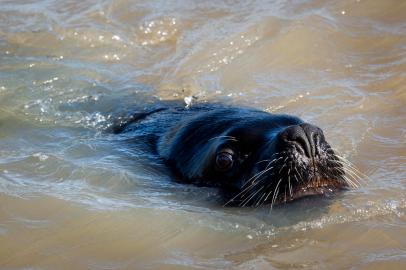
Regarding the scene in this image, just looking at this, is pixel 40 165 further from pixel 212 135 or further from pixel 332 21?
pixel 332 21

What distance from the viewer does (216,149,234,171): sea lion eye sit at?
423 cm

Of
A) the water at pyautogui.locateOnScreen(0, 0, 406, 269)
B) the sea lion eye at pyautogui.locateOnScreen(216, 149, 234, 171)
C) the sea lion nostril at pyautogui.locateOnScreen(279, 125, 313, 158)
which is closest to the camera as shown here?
the water at pyautogui.locateOnScreen(0, 0, 406, 269)

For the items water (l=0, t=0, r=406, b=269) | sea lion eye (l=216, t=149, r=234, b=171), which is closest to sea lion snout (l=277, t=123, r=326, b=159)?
water (l=0, t=0, r=406, b=269)

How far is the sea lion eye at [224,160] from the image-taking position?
13.9 feet

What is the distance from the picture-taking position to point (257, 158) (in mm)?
4109

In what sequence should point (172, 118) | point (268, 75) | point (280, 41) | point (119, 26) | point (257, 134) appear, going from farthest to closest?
point (119, 26) → point (280, 41) → point (268, 75) → point (172, 118) → point (257, 134)

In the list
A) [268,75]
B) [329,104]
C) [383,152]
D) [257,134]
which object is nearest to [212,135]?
[257,134]

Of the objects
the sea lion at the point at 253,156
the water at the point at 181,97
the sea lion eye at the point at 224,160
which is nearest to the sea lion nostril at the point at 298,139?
the sea lion at the point at 253,156

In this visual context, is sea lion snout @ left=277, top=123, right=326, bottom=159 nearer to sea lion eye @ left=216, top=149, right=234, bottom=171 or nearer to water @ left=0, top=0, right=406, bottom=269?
water @ left=0, top=0, right=406, bottom=269

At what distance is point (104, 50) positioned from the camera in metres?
7.78

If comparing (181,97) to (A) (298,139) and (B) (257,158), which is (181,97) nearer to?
(B) (257,158)

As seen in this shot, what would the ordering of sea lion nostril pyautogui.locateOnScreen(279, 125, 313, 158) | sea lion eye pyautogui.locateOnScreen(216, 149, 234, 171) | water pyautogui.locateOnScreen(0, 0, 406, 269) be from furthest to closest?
sea lion eye pyautogui.locateOnScreen(216, 149, 234, 171) < sea lion nostril pyautogui.locateOnScreen(279, 125, 313, 158) < water pyautogui.locateOnScreen(0, 0, 406, 269)

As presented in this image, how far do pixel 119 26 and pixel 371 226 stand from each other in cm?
505

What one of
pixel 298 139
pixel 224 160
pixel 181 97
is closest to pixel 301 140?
pixel 298 139
